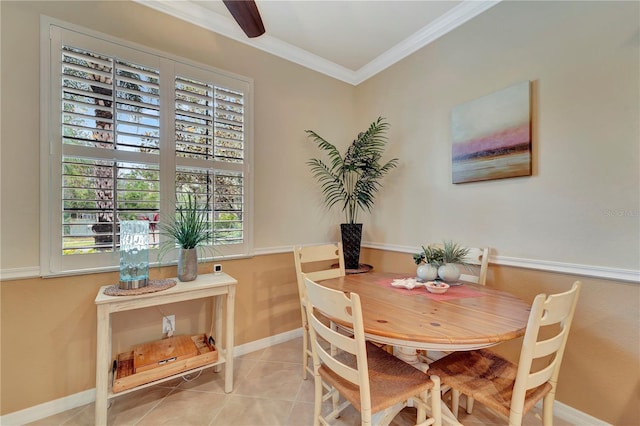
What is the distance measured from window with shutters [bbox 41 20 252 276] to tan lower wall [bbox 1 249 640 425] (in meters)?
0.23

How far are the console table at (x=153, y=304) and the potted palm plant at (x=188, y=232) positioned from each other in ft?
0.39

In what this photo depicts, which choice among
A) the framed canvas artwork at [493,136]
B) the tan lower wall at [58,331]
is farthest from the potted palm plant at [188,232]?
the framed canvas artwork at [493,136]

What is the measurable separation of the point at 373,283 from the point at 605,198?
1.44 meters

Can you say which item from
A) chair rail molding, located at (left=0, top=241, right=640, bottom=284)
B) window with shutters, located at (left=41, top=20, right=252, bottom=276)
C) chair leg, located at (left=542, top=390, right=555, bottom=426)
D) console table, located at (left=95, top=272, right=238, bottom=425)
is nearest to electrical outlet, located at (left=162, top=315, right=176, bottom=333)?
console table, located at (left=95, top=272, right=238, bottom=425)

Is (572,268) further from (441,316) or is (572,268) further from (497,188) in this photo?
(441,316)

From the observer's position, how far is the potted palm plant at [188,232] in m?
1.92

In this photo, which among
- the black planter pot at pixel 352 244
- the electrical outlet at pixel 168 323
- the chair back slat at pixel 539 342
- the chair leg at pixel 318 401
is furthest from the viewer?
the black planter pot at pixel 352 244

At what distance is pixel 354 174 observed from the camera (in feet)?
10.5

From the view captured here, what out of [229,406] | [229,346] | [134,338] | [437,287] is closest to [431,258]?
[437,287]

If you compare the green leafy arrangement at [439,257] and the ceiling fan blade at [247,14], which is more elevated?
the ceiling fan blade at [247,14]

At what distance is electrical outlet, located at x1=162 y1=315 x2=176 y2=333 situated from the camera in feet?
6.68

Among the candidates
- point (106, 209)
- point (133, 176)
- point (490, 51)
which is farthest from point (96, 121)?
point (490, 51)

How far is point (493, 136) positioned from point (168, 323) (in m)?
2.90

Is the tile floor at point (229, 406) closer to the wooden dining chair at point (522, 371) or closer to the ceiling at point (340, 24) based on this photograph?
the wooden dining chair at point (522, 371)
